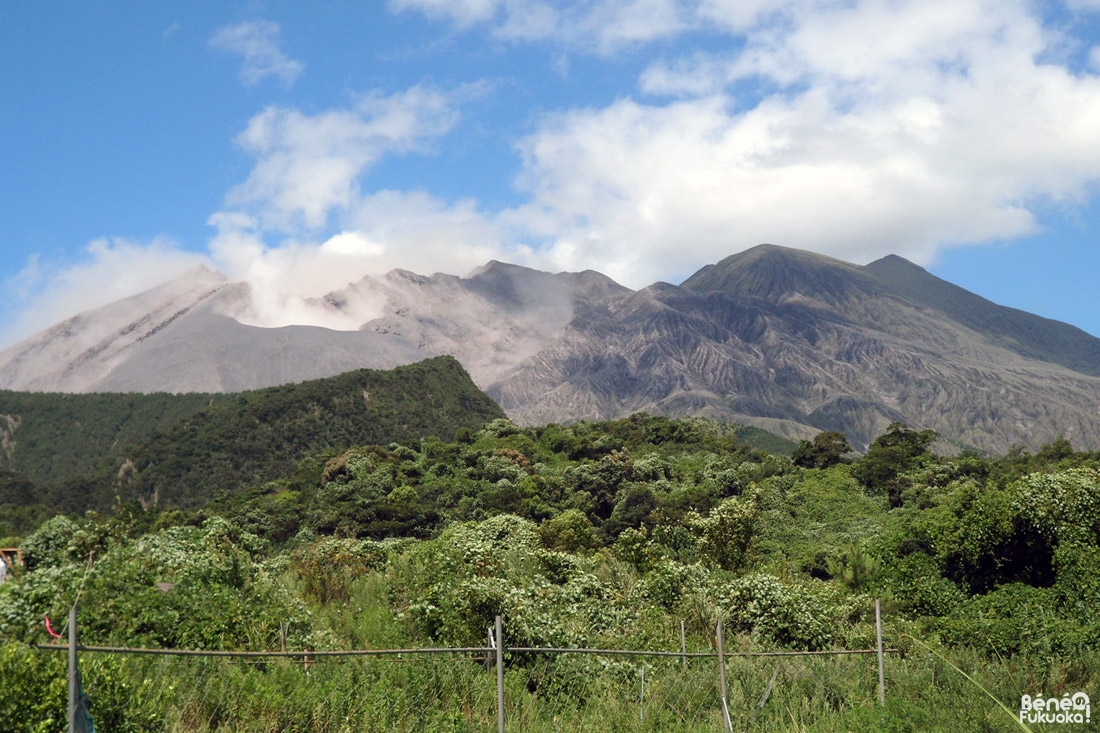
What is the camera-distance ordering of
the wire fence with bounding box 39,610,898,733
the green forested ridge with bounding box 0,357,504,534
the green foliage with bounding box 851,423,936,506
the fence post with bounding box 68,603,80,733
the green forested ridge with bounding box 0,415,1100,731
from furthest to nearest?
the green forested ridge with bounding box 0,357,504,534, the green foliage with bounding box 851,423,936,506, the green forested ridge with bounding box 0,415,1100,731, the wire fence with bounding box 39,610,898,733, the fence post with bounding box 68,603,80,733

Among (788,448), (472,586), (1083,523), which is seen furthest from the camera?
(788,448)

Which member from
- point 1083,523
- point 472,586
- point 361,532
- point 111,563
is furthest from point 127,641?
point 361,532

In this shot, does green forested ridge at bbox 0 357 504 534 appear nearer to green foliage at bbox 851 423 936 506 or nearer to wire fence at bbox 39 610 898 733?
green foliage at bbox 851 423 936 506

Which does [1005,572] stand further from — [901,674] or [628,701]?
[628,701]

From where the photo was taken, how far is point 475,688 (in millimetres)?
10125

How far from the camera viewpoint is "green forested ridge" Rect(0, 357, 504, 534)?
8581 centimetres

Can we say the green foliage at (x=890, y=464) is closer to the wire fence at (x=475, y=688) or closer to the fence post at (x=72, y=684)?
the wire fence at (x=475, y=688)

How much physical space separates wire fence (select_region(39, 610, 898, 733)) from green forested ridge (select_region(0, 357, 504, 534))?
68544 mm

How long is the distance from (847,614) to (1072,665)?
7695mm

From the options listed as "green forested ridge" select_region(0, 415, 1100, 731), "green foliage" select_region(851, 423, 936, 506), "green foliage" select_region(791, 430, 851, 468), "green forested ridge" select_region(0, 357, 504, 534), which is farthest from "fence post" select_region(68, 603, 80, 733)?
"green forested ridge" select_region(0, 357, 504, 534)

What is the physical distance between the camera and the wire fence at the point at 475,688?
28.2 feet

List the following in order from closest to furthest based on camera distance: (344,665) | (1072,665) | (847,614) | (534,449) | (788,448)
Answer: (344,665)
(1072,665)
(847,614)
(534,449)
(788,448)

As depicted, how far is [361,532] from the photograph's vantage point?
49.6 meters

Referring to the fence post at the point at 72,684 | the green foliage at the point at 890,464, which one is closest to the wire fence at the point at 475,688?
the fence post at the point at 72,684
